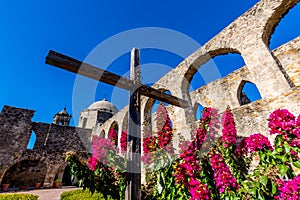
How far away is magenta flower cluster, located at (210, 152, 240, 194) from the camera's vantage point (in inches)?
100

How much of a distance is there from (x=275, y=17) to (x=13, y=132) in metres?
16.2

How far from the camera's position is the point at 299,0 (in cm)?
406

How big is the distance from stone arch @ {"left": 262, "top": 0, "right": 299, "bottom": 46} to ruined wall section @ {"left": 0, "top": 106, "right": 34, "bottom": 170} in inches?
596

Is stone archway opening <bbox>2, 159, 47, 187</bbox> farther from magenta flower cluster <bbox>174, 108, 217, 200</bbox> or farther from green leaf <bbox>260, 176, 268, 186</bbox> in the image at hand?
green leaf <bbox>260, 176, 268, 186</bbox>

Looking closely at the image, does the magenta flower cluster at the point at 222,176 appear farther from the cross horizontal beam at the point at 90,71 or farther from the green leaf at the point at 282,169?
the cross horizontal beam at the point at 90,71

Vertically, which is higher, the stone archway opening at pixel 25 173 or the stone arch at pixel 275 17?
the stone arch at pixel 275 17

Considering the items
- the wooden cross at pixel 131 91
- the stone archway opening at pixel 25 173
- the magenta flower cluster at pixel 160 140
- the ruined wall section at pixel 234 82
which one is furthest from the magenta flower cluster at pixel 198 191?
the stone archway opening at pixel 25 173

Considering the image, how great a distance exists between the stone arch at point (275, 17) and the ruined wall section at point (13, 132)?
49.7ft

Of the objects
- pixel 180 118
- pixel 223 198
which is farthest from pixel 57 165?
pixel 223 198

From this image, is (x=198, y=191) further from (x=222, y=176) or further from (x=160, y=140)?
(x=160, y=140)

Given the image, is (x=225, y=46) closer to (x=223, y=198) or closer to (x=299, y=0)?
(x=299, y=0)

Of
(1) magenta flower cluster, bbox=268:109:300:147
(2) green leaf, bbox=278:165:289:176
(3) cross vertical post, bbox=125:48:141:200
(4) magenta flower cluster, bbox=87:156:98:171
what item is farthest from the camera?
(4) magenta flower cluster, bbox=87:156:98:171

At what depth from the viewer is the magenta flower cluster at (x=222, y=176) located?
255cm

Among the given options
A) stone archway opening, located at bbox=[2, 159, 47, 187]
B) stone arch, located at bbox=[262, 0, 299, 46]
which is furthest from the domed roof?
stone arch, located at bbox=[262, 0, 299, 46]
